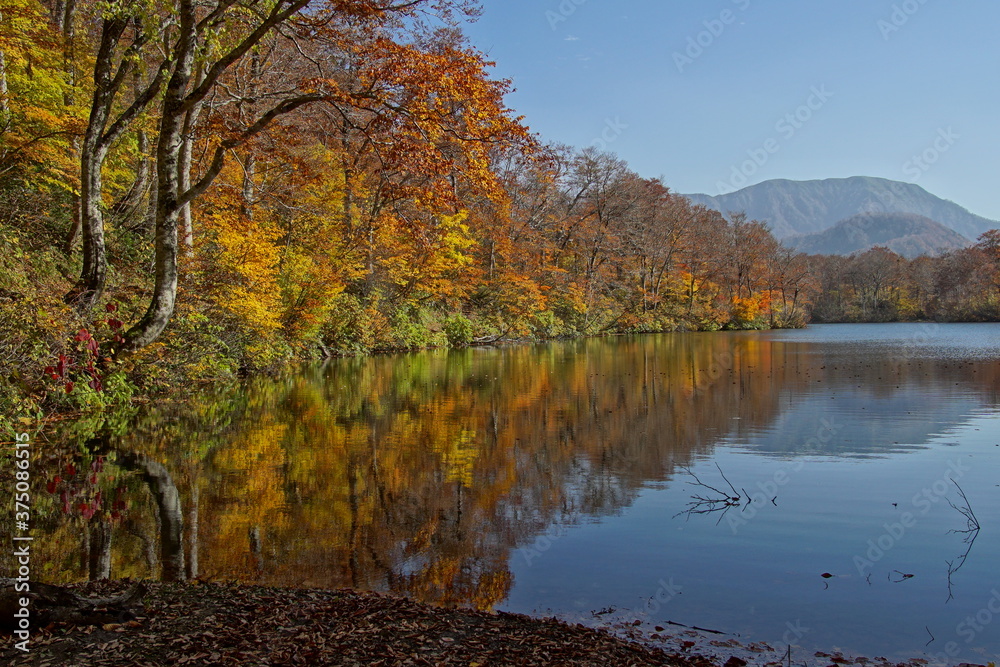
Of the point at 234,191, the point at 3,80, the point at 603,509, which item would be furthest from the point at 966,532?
the point at 3,80

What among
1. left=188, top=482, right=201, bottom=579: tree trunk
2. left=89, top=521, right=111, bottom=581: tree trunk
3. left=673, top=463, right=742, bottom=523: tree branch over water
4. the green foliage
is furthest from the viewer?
the green foliage

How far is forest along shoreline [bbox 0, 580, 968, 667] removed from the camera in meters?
3.15

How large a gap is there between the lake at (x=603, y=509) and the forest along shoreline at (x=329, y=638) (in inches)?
13.4

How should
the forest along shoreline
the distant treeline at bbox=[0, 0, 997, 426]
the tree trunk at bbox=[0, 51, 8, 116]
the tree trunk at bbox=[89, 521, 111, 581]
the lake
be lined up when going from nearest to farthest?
1. the forest along shoreline
2. the lake
3. the tree trunk at bbox=[89, 521, 111, 581]
4. the distant treeline at bbox=[0, 0, 997, 426]
5. the tree trunk at bbox=[0, 51, 8, 116]

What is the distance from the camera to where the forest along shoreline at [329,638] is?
A: 3.15m

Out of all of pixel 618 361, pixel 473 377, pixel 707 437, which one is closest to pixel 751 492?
pixel 707 437

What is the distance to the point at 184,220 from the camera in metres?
14.4

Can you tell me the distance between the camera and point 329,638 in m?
3.43

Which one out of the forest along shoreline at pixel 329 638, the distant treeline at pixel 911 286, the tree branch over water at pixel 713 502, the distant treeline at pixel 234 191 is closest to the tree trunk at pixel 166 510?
the forest along shoreline at pixel 329 638

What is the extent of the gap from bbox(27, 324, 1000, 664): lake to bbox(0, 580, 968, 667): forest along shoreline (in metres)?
0.34

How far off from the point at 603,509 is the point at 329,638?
3.73 m

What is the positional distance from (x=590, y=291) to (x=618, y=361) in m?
20.8

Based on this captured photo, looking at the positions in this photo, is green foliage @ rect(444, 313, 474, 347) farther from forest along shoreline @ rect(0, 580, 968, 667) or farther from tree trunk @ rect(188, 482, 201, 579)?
forest along shoreline @ rect(0, 580, 968, 667)

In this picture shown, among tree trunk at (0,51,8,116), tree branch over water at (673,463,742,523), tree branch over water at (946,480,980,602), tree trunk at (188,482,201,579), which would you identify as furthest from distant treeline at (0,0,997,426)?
tree branch over water at (946,480,980,602)
